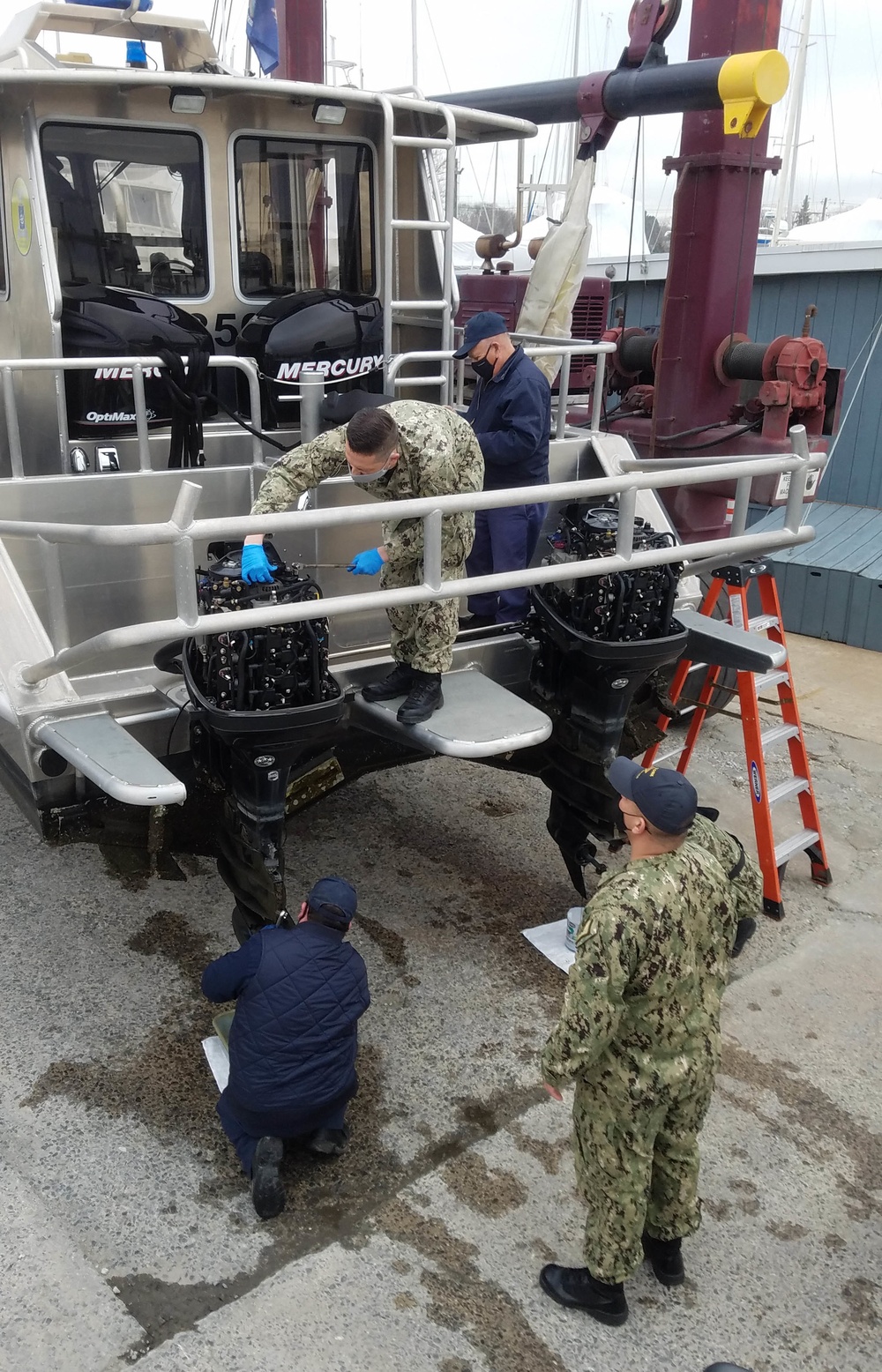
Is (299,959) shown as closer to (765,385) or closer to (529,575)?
(529,575)

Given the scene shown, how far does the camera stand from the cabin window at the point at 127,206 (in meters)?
4.58

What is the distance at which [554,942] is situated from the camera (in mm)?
4293

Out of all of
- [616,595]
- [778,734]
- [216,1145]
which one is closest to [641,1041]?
[216,1145]

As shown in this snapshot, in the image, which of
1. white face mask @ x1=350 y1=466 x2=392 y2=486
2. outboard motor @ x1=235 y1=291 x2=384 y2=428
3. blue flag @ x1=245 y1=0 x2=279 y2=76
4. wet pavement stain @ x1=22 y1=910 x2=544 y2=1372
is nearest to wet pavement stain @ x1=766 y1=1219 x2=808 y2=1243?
wet pavement stain @ x1=22 y1=910 x2=544 y2=1372

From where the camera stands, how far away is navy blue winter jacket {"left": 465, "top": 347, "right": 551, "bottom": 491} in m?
4.37

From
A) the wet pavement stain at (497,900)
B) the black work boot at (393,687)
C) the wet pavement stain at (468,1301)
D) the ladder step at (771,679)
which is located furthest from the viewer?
the ladder step at (771,679)

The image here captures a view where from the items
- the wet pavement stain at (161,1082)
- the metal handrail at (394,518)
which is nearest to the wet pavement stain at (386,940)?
the wet pavement stain at (161,1082)

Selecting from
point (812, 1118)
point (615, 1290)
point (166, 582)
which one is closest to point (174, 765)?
point (166, 582)

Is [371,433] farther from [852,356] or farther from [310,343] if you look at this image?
[852,356]

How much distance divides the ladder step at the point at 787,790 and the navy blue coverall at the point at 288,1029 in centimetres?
221

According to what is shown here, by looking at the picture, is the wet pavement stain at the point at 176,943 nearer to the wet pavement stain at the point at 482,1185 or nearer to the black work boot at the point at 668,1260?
the wet pavement stain at the point at 482,1185

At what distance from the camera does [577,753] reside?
4285 millimetres

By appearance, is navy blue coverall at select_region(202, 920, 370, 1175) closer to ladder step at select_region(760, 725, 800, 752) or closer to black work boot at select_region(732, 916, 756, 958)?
black work boot at select_region(732, 916, 756, 958)

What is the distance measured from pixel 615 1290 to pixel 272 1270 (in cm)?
83
